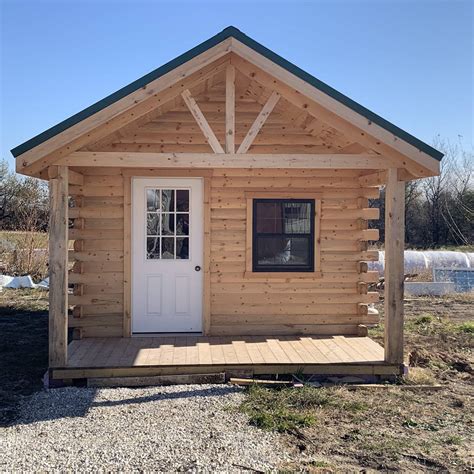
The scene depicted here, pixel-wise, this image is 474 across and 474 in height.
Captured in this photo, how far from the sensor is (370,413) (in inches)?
200

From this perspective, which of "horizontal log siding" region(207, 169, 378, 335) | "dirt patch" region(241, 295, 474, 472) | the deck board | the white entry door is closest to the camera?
"dirt patch" region(241, 295, 474, 472)

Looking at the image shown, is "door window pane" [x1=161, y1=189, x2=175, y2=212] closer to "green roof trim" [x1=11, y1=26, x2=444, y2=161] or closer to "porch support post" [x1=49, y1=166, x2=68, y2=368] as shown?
"porch support post" [x1=49, y1=166, x2=68, y2=368]

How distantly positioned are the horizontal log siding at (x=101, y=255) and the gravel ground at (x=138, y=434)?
183cm

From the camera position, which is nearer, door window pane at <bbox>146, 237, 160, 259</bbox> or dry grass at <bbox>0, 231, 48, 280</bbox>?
door window pane at <bbox>146, 237, 160, 259</bbox>

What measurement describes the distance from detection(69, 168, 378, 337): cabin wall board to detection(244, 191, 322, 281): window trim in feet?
Result: 0.11

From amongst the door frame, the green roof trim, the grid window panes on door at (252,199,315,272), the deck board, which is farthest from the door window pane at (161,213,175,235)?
the green roof trim

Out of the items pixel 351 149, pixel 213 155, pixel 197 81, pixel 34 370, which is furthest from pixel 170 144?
pixel 34 370

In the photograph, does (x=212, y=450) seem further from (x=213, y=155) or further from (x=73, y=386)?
(x=213, y=155)

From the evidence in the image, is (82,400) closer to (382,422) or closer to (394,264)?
(382,422)

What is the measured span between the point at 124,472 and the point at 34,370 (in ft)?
10.9

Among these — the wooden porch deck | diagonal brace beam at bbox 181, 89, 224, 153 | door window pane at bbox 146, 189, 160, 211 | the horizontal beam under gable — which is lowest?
the wooden porch deck

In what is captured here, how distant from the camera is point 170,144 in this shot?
7.54m

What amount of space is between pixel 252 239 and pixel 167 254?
1.27 m

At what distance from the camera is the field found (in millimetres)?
4078
